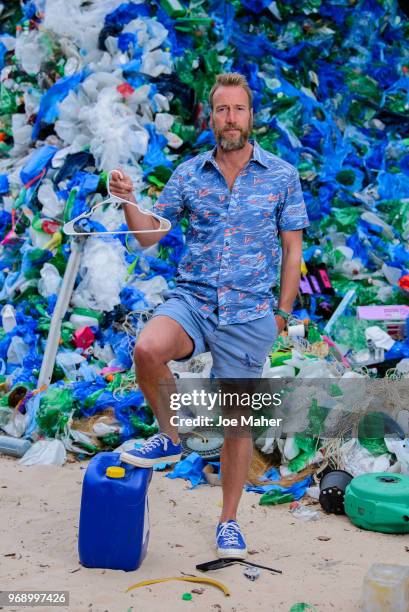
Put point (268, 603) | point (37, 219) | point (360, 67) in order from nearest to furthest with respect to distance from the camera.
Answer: point (268, 603)
point (37, 219)
point (360, 67)

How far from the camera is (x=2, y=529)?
11.7 feet

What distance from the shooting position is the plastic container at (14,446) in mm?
4672

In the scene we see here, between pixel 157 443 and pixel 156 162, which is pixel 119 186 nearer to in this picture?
pixel 157 443

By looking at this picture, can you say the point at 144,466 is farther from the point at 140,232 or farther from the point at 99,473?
the point at 140,232

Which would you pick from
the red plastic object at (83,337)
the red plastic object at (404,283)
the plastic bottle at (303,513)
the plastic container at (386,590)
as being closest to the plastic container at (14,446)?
the red plastic object at (83,337)

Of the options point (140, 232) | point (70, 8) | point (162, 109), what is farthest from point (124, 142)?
point (140, 232)

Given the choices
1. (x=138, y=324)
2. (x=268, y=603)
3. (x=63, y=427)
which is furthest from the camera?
(x=138, y=324)

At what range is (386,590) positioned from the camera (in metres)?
2.62

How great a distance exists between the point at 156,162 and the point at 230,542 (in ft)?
12.1

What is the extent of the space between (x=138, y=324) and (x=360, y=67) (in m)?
4.29

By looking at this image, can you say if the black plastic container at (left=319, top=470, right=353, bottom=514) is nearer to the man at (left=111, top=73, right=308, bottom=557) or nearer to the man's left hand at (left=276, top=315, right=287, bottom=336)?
the man at (left=111, top=73, right=308, bottom=557)

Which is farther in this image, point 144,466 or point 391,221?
point 391,221

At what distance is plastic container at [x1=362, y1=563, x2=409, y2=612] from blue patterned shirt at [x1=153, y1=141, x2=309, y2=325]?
1.08 meters

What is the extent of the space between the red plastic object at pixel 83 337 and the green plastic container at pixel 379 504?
226 centimetres
